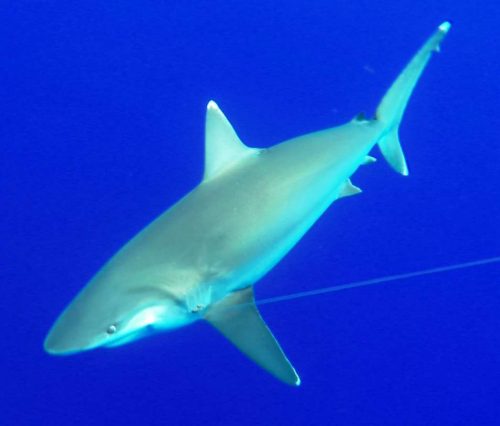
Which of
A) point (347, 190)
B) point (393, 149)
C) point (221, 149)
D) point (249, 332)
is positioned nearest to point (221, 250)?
point (249, 332)

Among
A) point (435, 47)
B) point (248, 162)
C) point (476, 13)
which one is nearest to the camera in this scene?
point (248, 162)

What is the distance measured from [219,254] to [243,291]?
306mm

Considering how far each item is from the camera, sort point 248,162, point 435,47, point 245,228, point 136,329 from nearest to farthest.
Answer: point 136,329 < point 245,228 < point 248,162 < point 435,47

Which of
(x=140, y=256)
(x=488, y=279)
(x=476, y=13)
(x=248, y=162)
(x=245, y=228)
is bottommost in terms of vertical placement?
(x=140, y=256)

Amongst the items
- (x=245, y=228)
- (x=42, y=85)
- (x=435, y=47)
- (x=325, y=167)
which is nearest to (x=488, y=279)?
(x=435, y=47)

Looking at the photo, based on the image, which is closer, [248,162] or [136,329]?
[136,329]

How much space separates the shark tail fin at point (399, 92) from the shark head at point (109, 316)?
162cm

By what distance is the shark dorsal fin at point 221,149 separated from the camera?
2830 millimetres

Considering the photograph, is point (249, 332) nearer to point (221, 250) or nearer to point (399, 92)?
point (221, 250)

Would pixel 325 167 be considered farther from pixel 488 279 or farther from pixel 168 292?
pixel 488 279

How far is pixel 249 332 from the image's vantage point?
274 centimetres

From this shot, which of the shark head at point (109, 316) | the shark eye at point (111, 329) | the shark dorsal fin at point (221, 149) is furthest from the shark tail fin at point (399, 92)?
the shark eye at point (111, 329)

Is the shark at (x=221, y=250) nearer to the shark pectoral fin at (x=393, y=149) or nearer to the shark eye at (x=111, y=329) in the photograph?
the shark eye at (x=111, y=329)

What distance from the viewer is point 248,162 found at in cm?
282
